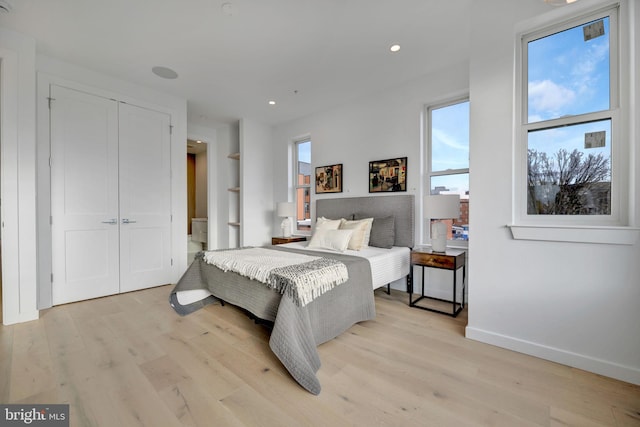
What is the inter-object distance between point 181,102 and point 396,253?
3691mm

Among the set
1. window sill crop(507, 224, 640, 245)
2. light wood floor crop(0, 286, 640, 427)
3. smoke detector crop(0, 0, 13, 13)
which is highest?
smoke detector crop(0, 0, 13, 13)

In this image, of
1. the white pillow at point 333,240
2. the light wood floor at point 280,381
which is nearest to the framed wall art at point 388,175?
the white pillow at point 333,240

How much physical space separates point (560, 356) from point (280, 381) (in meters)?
1.95

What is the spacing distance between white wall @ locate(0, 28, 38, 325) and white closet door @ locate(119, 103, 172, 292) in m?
0.83

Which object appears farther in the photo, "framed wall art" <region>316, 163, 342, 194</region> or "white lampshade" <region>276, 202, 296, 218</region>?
"white lampshade" <region>276, 202, 296, 218</region>

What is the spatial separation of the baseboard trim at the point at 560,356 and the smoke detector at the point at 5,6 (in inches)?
Result: 181

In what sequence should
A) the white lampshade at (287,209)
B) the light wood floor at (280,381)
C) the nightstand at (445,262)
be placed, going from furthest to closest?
the white lampshade at (287,209) < the nightstand at (445,262) < the light wood floor at (280,381)

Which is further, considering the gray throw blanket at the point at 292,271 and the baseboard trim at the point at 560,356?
the gray throw blanket at the point at 292,271

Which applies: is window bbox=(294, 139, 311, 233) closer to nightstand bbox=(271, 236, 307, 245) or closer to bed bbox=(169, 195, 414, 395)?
nightstand bbox=(271, 236, 307, 245)

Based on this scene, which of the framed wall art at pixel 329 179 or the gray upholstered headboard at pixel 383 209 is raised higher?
the framed wall art at pixel 329 179

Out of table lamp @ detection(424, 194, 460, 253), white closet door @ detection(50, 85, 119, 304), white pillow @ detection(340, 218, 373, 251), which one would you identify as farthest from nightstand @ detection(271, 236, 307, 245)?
table lamp @ detection(424, 194, 460, 253)

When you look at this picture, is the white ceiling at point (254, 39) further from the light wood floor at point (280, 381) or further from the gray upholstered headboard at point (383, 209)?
the light wood floor at point (280, 381)

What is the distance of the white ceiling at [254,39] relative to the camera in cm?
220

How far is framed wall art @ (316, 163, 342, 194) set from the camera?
4.20 metres
